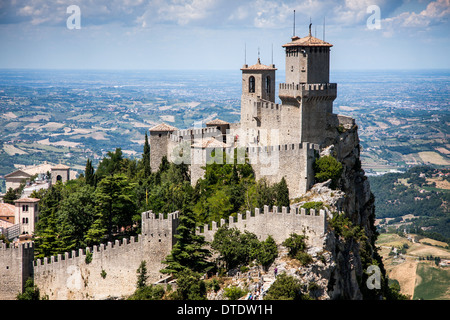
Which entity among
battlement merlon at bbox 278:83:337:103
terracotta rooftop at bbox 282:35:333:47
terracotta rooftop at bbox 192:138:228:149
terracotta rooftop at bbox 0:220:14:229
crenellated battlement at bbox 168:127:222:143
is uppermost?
Result: terracotta rooftop at bbox 282:35:333:47

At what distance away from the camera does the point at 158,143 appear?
190 ft

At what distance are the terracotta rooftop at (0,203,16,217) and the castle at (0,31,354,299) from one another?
57.4 ft

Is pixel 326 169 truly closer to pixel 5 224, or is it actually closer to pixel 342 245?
pixel 342 245

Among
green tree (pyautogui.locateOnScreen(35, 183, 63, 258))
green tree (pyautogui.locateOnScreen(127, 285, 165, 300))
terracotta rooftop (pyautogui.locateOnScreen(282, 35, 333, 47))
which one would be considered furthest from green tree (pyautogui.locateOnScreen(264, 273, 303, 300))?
terracotta rooftop (pyautogui.locateOnScreen(282, 35, 333, 47))

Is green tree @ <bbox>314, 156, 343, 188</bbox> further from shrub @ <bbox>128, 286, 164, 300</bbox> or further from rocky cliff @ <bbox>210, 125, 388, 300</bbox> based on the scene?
shrub @ <bbox>128, 286, 164, 300</bbox>

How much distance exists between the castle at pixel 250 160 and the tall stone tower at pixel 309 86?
76 millimetres

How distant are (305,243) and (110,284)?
12462 mm

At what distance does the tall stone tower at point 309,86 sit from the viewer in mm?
48875

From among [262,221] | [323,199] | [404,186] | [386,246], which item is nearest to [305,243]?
[262,221]

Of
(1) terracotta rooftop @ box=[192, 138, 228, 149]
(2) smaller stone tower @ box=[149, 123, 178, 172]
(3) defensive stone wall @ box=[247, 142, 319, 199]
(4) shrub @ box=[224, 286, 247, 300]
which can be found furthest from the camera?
(2) smaller stone tower @ box=[149, 123, 178, 172]

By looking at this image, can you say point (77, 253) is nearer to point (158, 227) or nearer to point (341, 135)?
point (158, 227)

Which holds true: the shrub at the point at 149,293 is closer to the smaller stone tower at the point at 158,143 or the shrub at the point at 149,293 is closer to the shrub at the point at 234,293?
the shrub at the point at 234,293

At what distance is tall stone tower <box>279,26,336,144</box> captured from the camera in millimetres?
48875

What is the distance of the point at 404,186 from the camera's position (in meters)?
167
